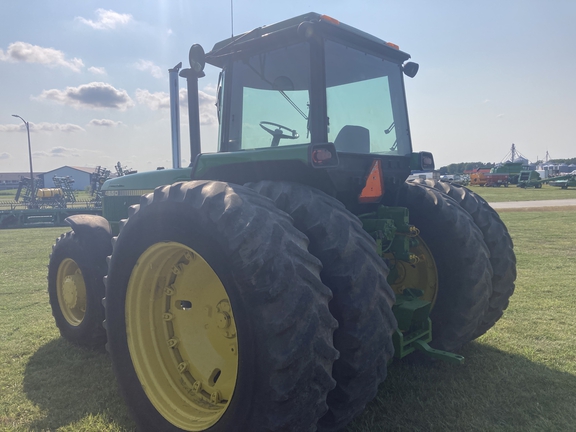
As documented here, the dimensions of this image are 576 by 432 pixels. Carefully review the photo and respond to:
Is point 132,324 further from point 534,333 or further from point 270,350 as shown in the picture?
point 534,333

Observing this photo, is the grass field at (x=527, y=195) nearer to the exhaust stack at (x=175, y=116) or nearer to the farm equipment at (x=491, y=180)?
the farm equipment at (x=491, y=180)

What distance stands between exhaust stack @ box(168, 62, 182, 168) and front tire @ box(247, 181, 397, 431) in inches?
101

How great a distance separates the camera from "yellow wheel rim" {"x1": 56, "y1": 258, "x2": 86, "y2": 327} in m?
4.62

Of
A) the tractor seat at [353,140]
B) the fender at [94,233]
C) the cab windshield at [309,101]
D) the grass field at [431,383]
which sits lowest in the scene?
the grass field at [431,383]

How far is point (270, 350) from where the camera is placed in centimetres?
209

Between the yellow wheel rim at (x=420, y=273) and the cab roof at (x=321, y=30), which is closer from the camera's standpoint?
the cab roof at (x=321, y=30)

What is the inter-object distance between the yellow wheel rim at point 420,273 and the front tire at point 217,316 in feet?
5.76

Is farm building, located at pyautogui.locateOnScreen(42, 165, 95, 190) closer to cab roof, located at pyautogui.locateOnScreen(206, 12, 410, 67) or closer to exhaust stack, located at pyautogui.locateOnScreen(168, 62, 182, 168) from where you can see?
exhaust stack, located at pyautogui.locateOnScreen(168, 62, 182, 168)

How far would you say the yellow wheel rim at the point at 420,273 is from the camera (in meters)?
3.80

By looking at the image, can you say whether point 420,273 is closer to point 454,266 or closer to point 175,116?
point 454,266

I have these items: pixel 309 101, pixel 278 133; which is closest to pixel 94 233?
pixel 278 133

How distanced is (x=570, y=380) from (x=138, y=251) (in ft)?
10.9

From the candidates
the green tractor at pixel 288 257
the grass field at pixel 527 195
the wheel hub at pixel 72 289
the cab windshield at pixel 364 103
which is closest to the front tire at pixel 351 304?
the green tractor at pixel 288 257

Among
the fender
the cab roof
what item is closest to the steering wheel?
the cab roof
